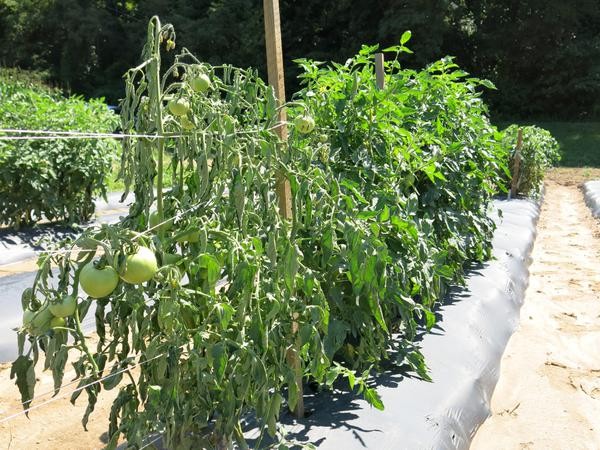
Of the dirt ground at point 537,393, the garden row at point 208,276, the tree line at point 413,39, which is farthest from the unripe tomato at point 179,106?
the tree line at point 413,39

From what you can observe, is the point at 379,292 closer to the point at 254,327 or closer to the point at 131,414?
the point at 254,327

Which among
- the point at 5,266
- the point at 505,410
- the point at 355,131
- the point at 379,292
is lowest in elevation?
the point at 505,410

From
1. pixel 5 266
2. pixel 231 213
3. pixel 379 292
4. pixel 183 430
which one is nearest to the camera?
pixel 183 430

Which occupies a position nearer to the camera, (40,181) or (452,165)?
(452,165)

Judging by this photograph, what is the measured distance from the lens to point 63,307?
1.52 m

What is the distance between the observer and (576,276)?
593 centimetres

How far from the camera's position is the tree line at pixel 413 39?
22.9m

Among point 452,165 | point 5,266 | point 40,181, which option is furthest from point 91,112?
point 452,165

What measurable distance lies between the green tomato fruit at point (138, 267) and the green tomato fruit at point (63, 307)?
18 cm

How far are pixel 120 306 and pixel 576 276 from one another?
5167 mm

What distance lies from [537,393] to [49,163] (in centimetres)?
505

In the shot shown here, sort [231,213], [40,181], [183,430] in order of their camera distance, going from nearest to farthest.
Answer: [183,430], [231,213], [40,181]

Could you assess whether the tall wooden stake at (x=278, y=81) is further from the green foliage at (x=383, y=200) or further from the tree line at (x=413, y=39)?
the tree line at (x=413, y=39)

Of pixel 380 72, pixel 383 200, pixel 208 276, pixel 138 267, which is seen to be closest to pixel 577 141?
pixel 380 72
